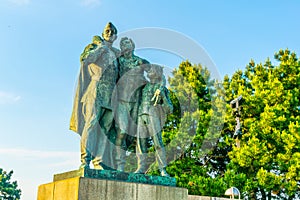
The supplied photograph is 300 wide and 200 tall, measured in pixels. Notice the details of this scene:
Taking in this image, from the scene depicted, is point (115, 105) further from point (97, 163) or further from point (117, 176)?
point (117, 176)

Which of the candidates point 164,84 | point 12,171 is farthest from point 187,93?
point 12,171

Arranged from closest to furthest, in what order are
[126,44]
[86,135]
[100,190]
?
[100,190] → [86,135] → [126,44]

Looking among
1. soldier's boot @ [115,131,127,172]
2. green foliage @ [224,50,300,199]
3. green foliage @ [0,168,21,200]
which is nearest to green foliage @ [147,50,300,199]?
green foliage @ [224,50,300,199]

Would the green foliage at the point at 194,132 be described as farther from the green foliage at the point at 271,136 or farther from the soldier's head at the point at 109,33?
the soldier's head at the point at 109,33

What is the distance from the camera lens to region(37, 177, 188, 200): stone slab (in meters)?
5.91

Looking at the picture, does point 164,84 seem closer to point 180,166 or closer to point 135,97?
point 135,97

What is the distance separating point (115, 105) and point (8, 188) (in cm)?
3078

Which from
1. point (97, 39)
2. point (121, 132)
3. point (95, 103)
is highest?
point (97, 39)

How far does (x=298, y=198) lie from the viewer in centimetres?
2105

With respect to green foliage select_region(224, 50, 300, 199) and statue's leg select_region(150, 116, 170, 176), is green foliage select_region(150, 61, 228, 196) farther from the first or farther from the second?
statue's leg select_region(150, 116, 170, 176)

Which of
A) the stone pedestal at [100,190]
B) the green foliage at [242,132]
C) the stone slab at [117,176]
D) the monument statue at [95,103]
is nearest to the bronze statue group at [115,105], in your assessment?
the monument statue at [95,103]

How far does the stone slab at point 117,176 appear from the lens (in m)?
6.21

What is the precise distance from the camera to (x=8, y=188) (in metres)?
34.5

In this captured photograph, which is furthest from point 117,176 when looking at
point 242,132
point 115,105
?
point 242,132
